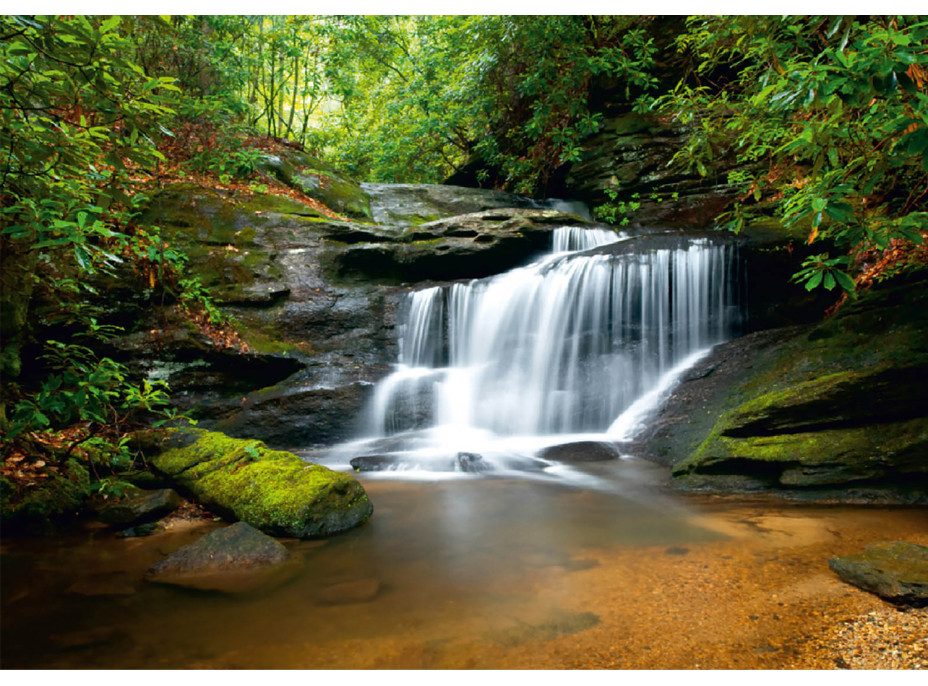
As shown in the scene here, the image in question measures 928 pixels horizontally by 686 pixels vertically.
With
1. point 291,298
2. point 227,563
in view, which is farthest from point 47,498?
point 291,298

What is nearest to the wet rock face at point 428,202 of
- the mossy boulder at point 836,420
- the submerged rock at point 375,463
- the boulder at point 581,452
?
the submerged rock at point 375,463

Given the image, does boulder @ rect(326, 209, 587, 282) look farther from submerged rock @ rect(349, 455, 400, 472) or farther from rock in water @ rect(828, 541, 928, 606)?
rock in water @ rect(828, 541, 928, 606)

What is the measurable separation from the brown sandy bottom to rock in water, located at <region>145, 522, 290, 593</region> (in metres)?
0.13

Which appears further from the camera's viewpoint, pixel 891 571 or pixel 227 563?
pixel 227 563

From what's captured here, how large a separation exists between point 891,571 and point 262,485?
3.91 m

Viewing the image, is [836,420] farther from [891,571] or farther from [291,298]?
[291,298]

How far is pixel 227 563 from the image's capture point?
3.04 meters

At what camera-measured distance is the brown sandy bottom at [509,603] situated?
2.15 m

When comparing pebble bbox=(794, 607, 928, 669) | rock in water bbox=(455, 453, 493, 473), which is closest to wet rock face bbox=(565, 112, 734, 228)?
rock in water bbox=(455, 453, 493, 473)

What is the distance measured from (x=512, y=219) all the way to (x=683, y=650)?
877 cm

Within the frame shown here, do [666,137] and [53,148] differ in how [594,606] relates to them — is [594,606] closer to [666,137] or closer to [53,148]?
[53,148]

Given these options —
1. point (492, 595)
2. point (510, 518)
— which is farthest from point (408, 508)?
point (492, 595)

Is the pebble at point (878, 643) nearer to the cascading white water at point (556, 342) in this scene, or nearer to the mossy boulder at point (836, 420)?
the mossy boulder at point (836, 420)

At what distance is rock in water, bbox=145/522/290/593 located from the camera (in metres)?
2.88
